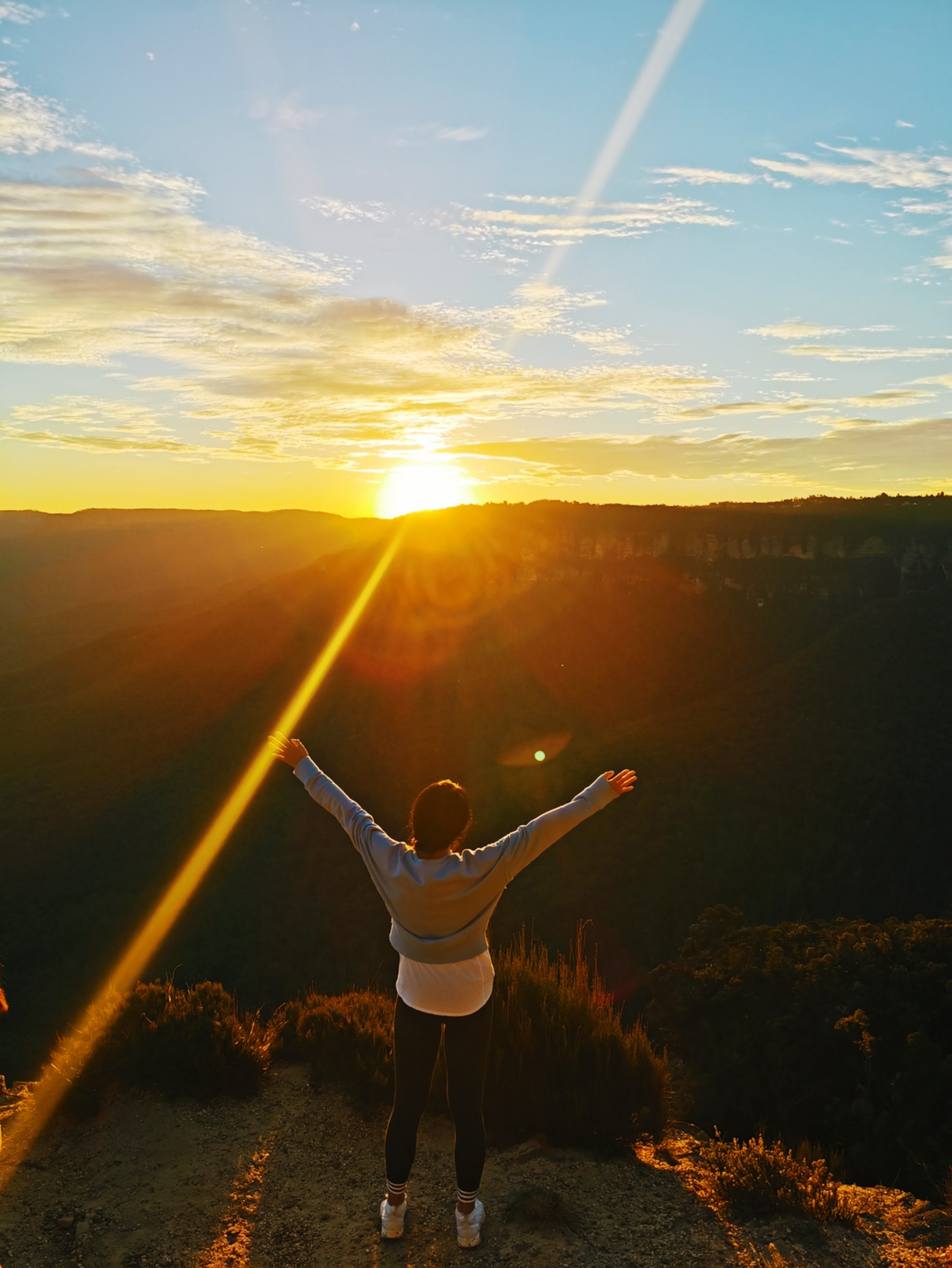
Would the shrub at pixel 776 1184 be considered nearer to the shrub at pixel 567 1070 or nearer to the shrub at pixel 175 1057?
the shrub at pixel 567 1070

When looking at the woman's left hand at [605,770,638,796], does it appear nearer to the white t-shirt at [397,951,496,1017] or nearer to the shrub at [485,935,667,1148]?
the white t-shirt at [397,951,496,1017]

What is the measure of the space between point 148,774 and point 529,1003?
33.6m

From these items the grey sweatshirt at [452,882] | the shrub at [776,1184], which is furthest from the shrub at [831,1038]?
the grey sweatshirt at [452,882]

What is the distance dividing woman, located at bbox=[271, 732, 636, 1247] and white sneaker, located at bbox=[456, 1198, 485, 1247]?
164 millimetres

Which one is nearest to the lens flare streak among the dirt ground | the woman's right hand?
the woman's right hand

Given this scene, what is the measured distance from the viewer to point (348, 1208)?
439 cm

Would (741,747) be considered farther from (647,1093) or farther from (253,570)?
(253,570)

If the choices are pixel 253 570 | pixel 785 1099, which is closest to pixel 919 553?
pixel 785 1099

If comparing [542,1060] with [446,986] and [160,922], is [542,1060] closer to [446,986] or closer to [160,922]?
[446,986]

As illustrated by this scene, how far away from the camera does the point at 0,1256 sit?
13.3 feet

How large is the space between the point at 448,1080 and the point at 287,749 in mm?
1602

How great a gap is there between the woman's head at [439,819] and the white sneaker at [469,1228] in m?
1.74

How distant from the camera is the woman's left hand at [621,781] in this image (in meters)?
3.74

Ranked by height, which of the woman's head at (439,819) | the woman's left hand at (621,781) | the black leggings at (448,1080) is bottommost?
the black leggings at (448,1080)
